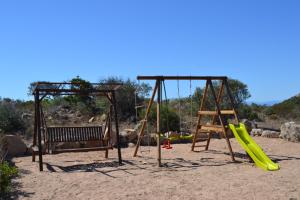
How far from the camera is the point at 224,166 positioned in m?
8.90

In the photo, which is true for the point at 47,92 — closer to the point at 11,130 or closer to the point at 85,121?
the point at 11,130

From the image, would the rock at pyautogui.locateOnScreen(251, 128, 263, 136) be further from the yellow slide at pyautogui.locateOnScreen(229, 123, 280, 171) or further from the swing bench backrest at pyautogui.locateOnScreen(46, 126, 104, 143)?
the swing bench backrest at pyautogui.locateOnScreen(46, 126, 104, 143)

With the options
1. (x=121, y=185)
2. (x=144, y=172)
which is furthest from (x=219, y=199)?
(x=144, y=172)

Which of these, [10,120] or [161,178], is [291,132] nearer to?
[161,178]

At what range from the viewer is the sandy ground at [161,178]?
6.39m

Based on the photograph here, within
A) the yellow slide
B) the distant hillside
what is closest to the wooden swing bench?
the yellow slide

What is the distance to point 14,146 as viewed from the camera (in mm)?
10969

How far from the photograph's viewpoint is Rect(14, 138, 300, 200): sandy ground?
6.39m

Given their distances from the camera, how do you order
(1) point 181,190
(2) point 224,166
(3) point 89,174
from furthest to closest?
(2) point 224,166, (3) point 89,174, (1) point 181,190

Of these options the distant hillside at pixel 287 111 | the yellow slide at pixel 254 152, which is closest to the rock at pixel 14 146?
the yellow slide at pixel 254 152

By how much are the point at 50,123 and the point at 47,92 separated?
7571mm

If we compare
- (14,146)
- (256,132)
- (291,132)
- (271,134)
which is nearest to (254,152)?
(291,132)

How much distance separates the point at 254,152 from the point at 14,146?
20.9 feet

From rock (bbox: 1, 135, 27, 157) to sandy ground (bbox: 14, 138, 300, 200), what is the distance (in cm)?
63
